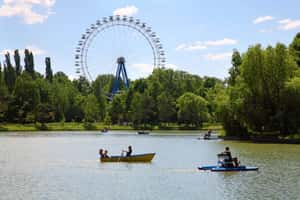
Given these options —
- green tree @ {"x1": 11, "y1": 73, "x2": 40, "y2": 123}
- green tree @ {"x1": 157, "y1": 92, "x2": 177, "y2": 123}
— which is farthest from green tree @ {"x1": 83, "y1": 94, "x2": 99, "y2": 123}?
green tree @ {"x1": 157, "y1": 92, "x2": 177, "y2": 123}

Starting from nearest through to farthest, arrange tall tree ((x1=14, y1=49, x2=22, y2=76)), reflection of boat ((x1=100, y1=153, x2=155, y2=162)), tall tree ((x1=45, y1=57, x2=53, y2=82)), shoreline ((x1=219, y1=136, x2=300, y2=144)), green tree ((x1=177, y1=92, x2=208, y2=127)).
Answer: reflection of boat ((x1=100, y1=153, x2=155, y2=162)) → shoreline ((x1=219, y1=136, x2=300, y2=144)) → green tree ((x1=177, y1=92, x2=208, y2=127)) → tall tree ((x1=14, y1=49, x2=22, y2=76)) → tall tree ((x1=45, y1=57, x2=53, y2=82))

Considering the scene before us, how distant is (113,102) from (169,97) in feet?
49.9

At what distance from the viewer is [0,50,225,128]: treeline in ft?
434

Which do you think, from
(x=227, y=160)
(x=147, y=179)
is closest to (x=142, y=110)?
(x=227, y=160)

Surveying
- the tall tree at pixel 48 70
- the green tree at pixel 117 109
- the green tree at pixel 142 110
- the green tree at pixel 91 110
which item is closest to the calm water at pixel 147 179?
the green tree at pixel 142 110

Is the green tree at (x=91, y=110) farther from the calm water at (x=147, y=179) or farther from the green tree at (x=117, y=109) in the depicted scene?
the calm water at (x=147, y=179)

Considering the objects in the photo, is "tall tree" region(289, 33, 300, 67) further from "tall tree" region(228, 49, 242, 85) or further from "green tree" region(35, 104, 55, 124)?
"green tree" region(35, 104, 55, 124)

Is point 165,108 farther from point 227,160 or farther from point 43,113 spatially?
point 227,160

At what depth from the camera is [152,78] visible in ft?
476

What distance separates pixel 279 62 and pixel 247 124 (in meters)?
8.69

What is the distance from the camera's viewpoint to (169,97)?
447 feet

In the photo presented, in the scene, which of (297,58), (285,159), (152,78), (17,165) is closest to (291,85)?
(297,58)

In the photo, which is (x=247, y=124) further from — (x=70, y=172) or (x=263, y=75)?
(x=70, y=172)

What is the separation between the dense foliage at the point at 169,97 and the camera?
72312 mm
